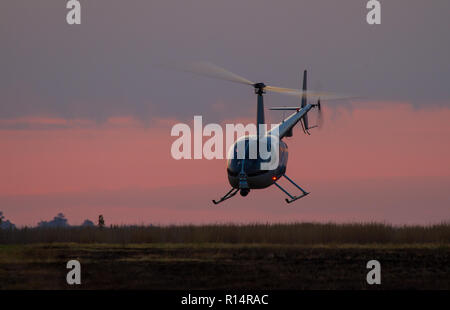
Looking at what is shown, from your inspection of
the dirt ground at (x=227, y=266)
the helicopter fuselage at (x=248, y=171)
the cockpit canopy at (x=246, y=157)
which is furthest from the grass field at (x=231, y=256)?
the cockpit canopy at (x=246, y=157)

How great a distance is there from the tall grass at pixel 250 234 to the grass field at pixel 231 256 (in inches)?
2.9

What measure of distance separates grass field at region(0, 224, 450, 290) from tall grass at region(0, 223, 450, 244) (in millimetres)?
73

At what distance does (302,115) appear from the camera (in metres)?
70.2

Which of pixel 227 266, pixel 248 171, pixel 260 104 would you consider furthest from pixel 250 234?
pixel 227 266

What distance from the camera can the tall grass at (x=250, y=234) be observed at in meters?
56.3

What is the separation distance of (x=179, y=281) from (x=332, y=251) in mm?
17423

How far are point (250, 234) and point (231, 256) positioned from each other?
1508 centimetres

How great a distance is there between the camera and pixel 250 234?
5822cm

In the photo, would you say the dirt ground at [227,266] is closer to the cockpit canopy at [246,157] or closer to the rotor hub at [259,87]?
the cockpit canopy at [246,157]

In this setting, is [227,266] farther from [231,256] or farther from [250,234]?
[250,234]
